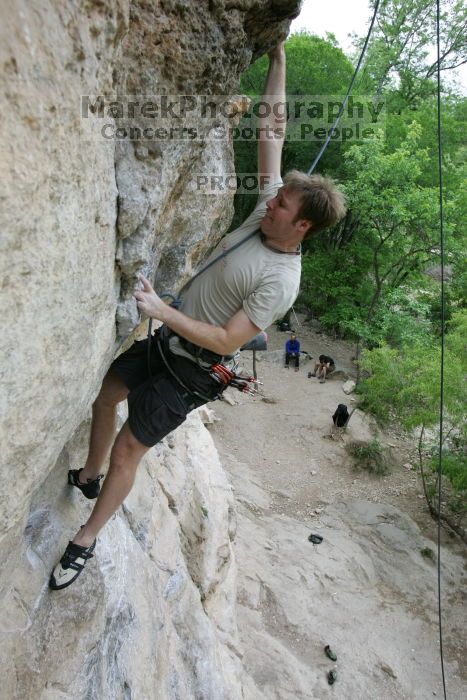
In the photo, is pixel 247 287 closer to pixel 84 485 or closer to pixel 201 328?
pixel 201 328

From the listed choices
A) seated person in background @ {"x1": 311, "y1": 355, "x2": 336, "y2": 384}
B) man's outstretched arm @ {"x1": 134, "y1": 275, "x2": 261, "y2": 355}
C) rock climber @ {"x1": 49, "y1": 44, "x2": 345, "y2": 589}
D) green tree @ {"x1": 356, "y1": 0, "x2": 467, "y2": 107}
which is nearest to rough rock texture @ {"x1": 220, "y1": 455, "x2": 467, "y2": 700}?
rock climber @ {"x1": 49, "y1": 44, "x2": 345, "y2": 589}

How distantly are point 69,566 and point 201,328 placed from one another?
5.01 ft

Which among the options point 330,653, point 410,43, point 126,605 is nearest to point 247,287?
point 126,605

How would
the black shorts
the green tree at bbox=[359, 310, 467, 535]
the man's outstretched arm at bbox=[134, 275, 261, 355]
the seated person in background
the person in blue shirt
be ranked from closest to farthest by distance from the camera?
the man's outstretched arm at bbox=[134, 275, 261, 355] < the black shorts < the green tree at bbox=[359, 310, 467, 535] < the seated person in background < the person in blue shirt

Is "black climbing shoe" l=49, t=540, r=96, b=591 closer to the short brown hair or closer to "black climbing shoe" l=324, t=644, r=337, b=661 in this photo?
the short brown hair

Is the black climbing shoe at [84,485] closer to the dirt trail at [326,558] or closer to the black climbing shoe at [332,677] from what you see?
the dirt trail at [326,558]

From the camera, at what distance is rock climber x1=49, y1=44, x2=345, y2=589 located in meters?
2.65

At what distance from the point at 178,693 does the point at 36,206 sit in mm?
3522

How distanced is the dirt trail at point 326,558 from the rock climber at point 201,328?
3347mm

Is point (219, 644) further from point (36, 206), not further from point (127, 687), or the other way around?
point (36, 206)

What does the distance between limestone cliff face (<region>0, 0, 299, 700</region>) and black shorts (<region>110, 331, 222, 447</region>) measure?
0.36 meters

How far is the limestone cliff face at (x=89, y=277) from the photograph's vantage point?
58.8 inches

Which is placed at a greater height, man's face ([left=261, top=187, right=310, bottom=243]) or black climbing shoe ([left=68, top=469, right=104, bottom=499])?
man's face ([left=261, top=187, right=310, bottom=243])

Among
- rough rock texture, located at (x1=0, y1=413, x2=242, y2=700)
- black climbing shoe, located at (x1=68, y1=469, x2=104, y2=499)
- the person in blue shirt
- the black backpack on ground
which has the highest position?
black climbing shoe, located at (x1=68, y1=469, x2=104, y2=499)
